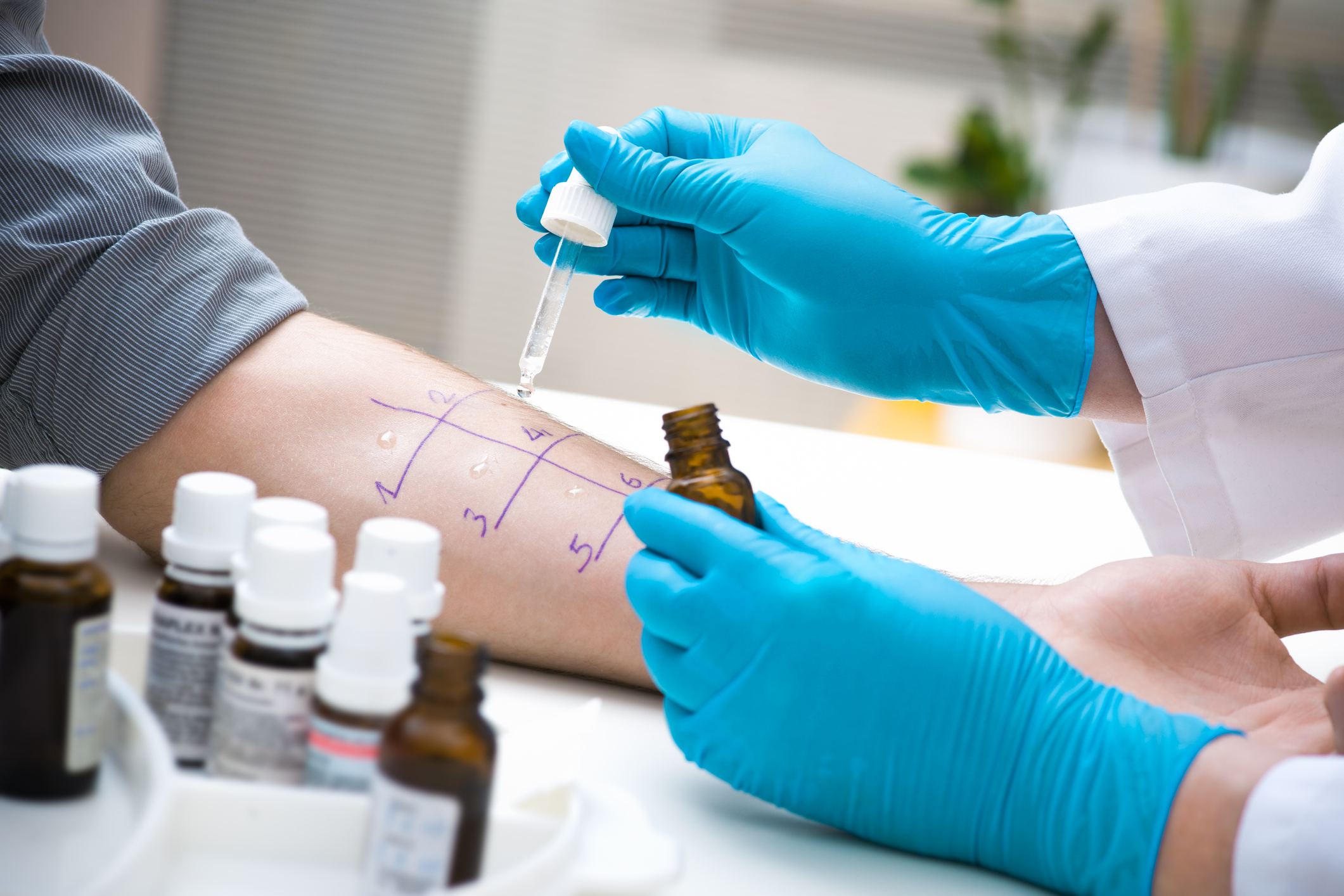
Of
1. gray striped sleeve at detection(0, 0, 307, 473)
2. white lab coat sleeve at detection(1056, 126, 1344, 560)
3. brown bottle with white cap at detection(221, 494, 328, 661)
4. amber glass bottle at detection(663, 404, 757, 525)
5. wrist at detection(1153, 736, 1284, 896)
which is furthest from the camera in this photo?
white lab coat sleeve at detection(1056, 126, 1344, 560)

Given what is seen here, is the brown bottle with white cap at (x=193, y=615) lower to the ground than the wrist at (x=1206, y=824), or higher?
higher

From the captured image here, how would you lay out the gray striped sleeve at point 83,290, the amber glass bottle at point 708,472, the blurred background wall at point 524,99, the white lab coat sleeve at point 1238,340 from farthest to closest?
→ 1. the blurred background wall at point 524,99
2. the white lab coat sleeve at point 1238,340
3. the gray striped sleeve at point 83,290
4. the amber glass bottle at point 708,472

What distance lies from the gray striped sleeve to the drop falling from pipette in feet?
0.98

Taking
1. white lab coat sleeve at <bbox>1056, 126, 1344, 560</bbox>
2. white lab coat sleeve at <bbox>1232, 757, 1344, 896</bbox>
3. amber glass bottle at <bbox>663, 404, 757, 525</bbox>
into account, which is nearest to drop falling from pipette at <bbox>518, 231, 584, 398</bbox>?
amber glass bottle at <bbox>663, 404, 757, 525</bbox>

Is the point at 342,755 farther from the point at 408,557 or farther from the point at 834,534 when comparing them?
the point at 834,534

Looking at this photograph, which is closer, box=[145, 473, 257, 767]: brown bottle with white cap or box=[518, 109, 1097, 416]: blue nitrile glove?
box=[145, 473, 257, 767]: brown bottle with white cap

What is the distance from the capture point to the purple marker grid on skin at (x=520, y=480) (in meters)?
1.02

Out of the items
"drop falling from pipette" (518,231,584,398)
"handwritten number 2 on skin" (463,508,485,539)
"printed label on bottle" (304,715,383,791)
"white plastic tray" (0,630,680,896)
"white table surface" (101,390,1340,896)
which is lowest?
"white table surface" (101,390,1340,896)

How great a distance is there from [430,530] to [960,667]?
0.39 m

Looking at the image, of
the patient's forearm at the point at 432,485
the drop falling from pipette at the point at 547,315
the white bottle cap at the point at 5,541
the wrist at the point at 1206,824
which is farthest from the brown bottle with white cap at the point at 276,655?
the drop falling from pipette at the point at 547,315

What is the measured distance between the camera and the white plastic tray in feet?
1.63

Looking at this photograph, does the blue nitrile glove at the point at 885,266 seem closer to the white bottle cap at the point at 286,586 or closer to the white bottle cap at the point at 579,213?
the white bottle cap at the point at 579,213

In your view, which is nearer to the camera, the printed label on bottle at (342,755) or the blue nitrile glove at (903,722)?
the printed label on bottle at (342,755)

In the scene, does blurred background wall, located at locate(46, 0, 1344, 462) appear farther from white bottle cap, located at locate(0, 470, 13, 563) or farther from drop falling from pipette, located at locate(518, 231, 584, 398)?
white bottle cap, located at locate(0, 470, 13, 563)
